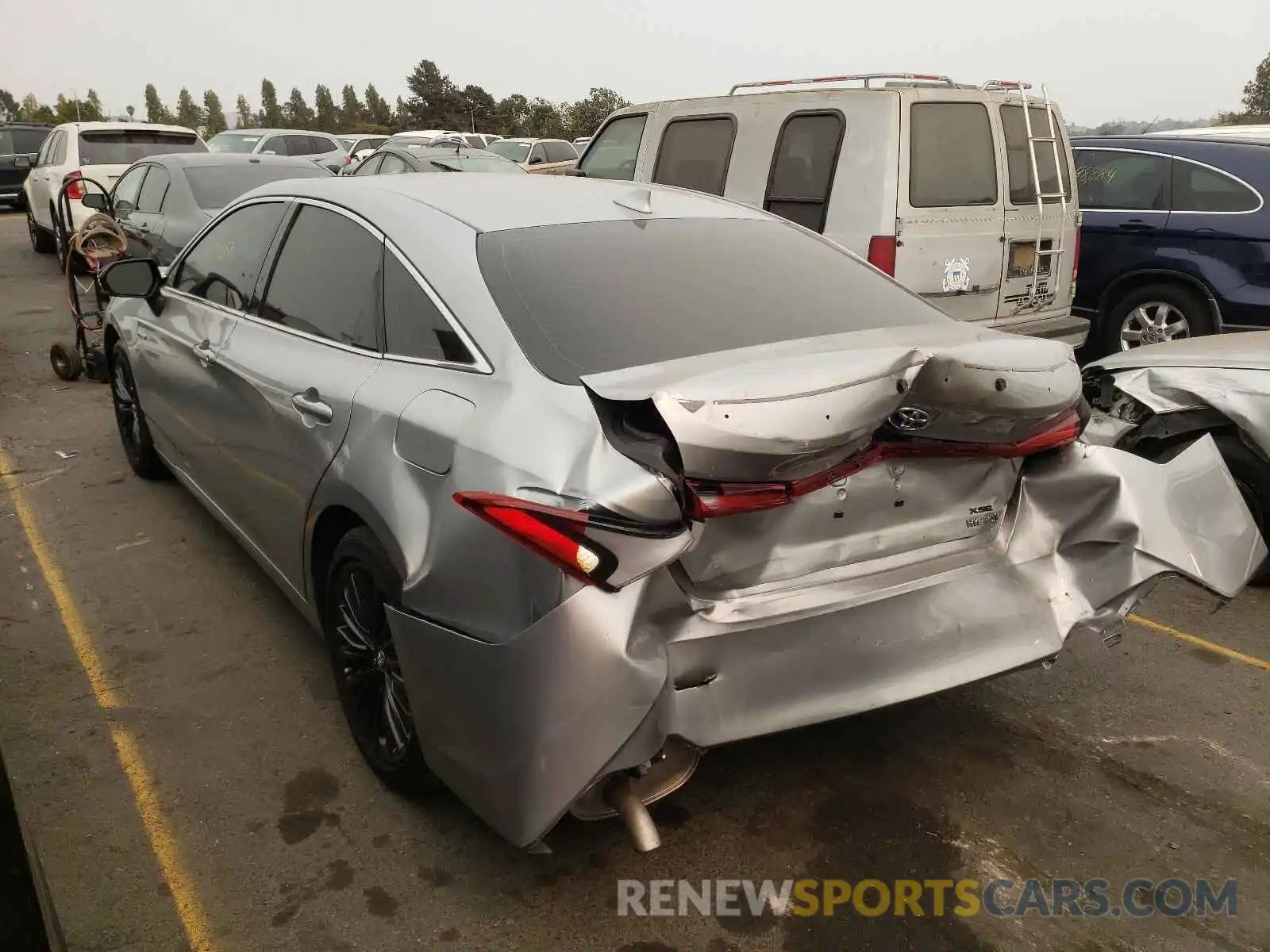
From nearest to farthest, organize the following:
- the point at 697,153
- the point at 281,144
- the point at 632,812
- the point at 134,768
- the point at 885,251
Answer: the point at 632,812
the point at 134,768
the point at 885,251
the point at 697,153
the point at 281,144

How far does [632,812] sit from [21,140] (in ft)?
76.6

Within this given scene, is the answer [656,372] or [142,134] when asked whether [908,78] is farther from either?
[142,134]

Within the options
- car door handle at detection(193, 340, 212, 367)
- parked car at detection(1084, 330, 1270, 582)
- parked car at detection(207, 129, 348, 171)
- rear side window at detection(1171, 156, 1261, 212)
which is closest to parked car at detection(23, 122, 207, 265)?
parked car at detection(207, 129, 348, 171)

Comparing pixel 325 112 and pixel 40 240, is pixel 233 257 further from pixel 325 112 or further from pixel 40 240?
pixel 325 112

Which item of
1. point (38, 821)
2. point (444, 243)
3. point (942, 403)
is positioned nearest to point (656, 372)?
point (942, 403)

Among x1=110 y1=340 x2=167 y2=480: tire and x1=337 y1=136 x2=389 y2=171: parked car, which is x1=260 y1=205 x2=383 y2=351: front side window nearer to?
x1=110 y1=340 x2=167 y2=480: tire

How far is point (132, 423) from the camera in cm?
558

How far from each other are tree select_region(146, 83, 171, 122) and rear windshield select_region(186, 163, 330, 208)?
348ft

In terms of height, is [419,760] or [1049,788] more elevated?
[419,760]

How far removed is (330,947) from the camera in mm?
2412

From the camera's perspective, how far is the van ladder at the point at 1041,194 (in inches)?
256

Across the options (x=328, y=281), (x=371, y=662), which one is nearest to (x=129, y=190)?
(x=328, y=281)

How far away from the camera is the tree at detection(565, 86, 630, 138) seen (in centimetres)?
4756

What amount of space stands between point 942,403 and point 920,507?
1.14 feet
